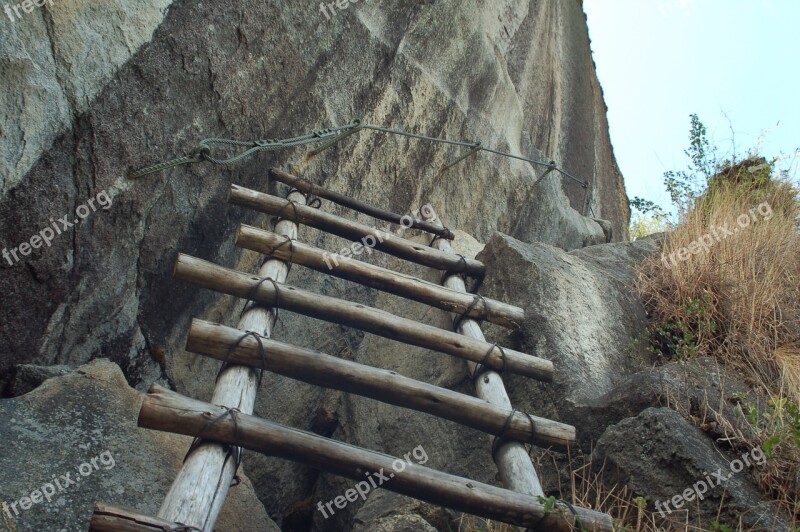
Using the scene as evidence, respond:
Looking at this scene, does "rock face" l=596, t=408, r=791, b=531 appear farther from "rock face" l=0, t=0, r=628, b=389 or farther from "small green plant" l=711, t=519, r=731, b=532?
"rock face" l=0, t=0, r=628, b=389

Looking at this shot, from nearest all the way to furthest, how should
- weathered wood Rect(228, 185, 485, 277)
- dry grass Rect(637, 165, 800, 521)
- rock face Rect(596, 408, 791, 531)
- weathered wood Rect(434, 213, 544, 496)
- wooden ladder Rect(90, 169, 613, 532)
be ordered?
wooden ladder Rect(90, 169, 613, 532), rock face Rect(596, 408, 791, 531), weathered wood Rect(434, 213, 544, 496), dry grass Rect(637, 165, 800, 521), weathered wood Rect(228, 185, 485, 277)

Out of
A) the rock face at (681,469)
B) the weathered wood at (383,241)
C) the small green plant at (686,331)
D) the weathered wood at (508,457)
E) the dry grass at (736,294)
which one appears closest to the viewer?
the rock face at (681,469)

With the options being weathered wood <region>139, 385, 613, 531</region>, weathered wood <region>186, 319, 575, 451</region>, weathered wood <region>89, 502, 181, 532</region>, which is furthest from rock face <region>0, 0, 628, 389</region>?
weathered wood <region>89, 502, 181, 532</region>

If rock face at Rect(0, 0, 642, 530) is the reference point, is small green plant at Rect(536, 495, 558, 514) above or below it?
below

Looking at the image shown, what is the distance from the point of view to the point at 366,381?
101 inches

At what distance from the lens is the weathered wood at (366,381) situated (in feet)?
8.13

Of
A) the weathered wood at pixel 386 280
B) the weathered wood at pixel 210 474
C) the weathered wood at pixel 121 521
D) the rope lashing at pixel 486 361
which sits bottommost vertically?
the weathered wood at pixel 121 521

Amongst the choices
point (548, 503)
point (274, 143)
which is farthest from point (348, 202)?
point (548, 503)

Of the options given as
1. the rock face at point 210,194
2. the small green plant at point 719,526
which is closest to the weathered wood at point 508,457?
the rock face at point 210,194

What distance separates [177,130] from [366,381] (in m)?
1.43

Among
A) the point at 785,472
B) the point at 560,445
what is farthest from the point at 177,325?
the point at 785,472

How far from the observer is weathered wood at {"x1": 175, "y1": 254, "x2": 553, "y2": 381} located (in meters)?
2.88

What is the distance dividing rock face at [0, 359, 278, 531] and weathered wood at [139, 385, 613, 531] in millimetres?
402

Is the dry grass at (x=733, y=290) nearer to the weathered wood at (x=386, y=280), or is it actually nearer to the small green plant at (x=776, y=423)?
the small green plant at (x=776, y=423)
